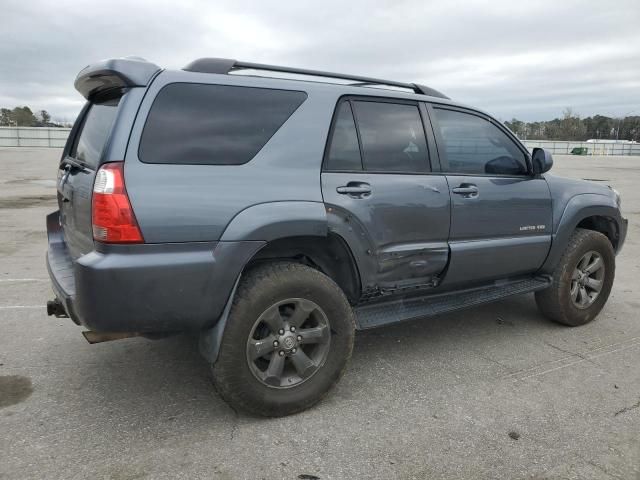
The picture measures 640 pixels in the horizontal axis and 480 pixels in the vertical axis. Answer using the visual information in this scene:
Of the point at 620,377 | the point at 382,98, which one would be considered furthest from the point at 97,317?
A: the point at 620,377

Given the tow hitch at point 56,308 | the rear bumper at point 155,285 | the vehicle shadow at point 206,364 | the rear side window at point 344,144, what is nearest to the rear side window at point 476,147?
the rear side window at point 344,144

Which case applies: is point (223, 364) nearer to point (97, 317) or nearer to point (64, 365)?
point (97, 317)

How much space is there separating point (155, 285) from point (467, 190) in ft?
7.29

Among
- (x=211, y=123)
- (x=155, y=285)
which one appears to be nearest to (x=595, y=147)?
(x=211, y=123)

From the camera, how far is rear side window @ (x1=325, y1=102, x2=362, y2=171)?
315cm

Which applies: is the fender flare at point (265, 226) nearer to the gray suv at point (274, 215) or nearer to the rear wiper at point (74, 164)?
the gray suv at point (274, 215)

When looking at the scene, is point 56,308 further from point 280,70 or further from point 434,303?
point 434,303

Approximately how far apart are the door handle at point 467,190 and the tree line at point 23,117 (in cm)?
7346

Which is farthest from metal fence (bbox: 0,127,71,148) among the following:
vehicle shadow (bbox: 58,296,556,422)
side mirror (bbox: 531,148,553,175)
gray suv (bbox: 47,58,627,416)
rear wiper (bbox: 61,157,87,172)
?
side mirror (bbox: 531,148,553,175)

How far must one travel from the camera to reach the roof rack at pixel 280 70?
290 centimetres

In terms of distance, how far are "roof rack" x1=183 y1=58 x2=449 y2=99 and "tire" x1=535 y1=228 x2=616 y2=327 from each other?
5.71 feet

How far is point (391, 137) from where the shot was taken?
3447mm

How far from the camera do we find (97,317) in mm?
2502

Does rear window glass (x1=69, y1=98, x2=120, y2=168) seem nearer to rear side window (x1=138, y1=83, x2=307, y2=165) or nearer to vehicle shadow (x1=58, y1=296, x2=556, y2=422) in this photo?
rear side window (x1=138, y1=83, x2=307, y2=165)
